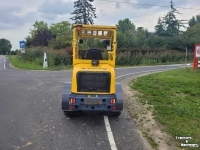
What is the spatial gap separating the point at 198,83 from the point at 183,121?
535cm

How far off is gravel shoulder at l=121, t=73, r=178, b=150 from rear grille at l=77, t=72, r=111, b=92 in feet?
4.14

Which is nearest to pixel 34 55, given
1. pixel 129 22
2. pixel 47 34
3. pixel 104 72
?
pixel 47 34

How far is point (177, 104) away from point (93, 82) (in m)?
3.09

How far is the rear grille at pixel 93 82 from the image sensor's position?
5.30 metres

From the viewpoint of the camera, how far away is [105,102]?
510cm

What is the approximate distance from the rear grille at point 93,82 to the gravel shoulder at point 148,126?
49.7 inches

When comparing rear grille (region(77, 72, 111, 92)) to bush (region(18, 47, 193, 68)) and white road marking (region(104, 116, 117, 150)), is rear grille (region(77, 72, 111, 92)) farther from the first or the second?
bush (region(18, 47, 193, 68))

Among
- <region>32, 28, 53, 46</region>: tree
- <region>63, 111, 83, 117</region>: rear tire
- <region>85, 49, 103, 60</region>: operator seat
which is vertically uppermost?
<region>32, 28, 53, 46</region>: tree

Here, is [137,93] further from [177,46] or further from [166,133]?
[177,46]

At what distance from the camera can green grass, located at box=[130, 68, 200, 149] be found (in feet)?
15.8

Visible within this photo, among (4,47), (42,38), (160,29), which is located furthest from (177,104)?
(4,47)

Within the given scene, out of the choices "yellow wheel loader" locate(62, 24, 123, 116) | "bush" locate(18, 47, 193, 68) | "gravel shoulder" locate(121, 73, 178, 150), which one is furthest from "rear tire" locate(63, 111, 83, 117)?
"bush" locate(18, 47, 193, 68)

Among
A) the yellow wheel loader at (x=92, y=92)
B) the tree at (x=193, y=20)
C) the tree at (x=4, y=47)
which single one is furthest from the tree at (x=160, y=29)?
the tree at (x=4, y=47)

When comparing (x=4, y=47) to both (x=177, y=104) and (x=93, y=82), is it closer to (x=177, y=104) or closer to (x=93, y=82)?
(x=93, y=82)
